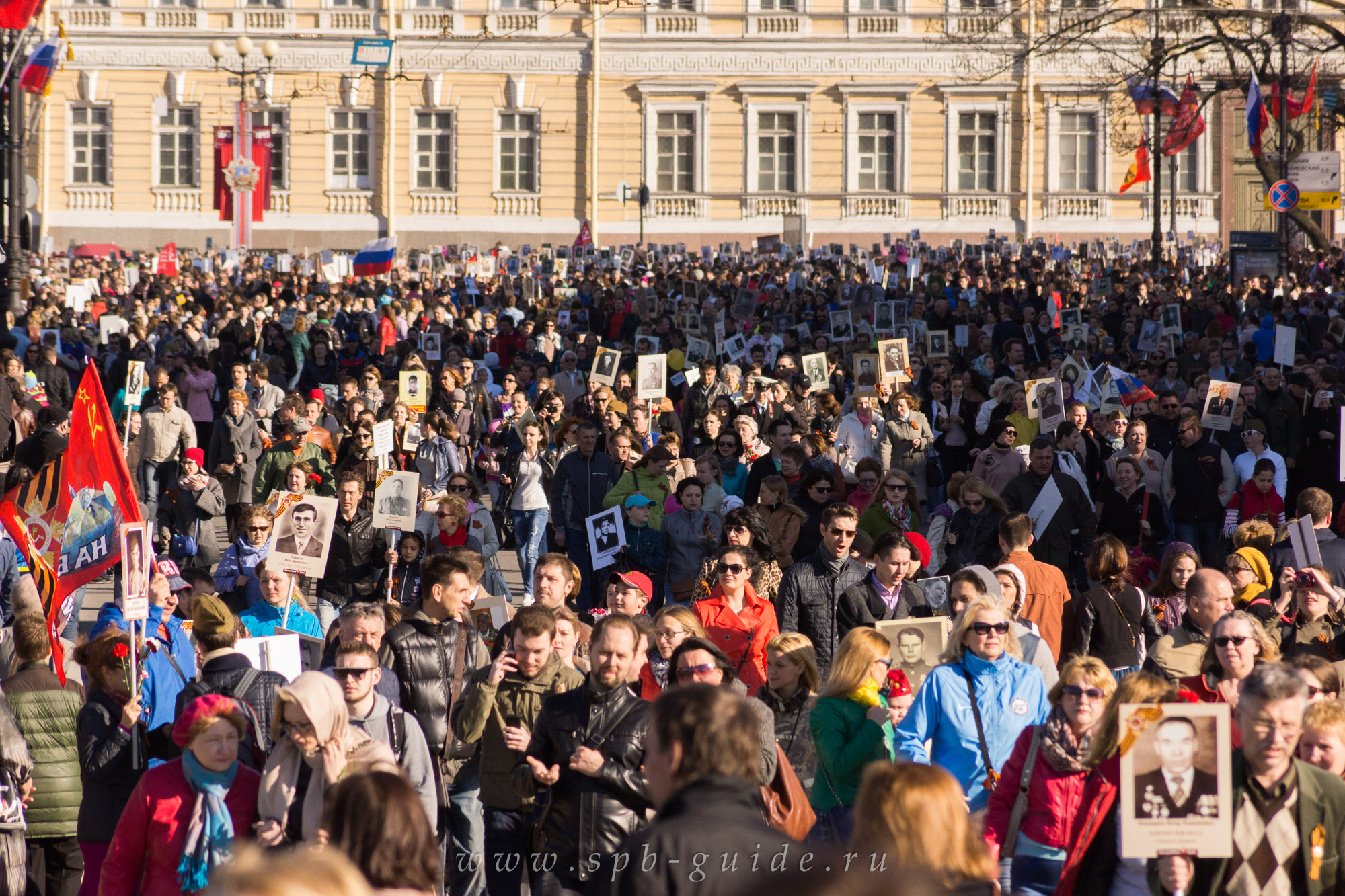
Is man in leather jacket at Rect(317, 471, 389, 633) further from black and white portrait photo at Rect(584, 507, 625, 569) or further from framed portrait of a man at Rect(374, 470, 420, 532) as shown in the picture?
black and white portrait photo at Rect(584, 507, 625, 569)

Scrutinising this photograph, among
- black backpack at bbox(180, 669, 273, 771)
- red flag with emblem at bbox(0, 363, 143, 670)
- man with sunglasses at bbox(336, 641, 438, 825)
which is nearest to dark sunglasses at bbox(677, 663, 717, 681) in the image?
man with sunglasses at bbox(336, 641, 438, 825)

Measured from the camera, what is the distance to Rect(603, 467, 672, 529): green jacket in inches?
433

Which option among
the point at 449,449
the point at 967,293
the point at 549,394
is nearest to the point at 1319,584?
the point at 449,449

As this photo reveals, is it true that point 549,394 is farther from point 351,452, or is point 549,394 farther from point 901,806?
point 901,806

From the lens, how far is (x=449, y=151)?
48031mm

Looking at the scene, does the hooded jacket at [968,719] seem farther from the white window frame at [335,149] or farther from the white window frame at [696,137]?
the white window frame at [335,149]

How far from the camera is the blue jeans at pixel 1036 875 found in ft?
16.8

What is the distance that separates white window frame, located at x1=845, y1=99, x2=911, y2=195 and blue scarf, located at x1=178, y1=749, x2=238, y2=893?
43954 millimetres

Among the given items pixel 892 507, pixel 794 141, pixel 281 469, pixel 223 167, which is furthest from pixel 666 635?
pixel 794 141

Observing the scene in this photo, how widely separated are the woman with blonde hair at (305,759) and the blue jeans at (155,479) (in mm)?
9227

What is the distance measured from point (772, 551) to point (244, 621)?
9.60ft

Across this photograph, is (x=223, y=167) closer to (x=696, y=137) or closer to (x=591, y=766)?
(x=696, y=137)

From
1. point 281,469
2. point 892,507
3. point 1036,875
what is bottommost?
point 1036,875

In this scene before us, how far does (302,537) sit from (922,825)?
17.2 feet
